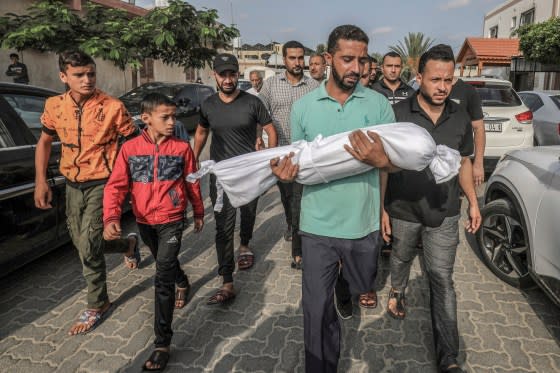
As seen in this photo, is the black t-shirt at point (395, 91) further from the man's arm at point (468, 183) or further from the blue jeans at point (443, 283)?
the blue jeans at point (443, 283)

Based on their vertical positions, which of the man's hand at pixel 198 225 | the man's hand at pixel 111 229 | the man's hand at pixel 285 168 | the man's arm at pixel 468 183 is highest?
the man's hand at pixel 285 168

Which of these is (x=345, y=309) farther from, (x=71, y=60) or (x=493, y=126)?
(x=493, y=126)

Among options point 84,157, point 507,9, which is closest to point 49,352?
point 84,157

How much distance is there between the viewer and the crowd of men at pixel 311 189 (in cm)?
215

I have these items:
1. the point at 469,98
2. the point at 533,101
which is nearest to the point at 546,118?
the point at 533,101

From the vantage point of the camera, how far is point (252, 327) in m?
3.04

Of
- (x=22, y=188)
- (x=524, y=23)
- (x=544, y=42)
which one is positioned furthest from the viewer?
(x=524, y=23)

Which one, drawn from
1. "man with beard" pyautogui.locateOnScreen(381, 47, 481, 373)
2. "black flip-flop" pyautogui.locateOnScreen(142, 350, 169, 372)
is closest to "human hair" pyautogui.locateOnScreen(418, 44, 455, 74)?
"man with beard" pyautogui.locateOnScreen(381, 47, 481, 373)

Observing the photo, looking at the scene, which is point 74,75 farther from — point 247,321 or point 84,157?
point 247,321

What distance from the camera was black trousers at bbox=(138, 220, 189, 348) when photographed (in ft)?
8.53

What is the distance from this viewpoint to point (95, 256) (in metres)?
3.03

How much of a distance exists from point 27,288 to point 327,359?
2908 millimetres

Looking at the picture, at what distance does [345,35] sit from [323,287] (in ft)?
4.29

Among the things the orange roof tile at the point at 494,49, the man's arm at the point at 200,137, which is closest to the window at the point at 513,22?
the orange roof tile at the point at 494,49
